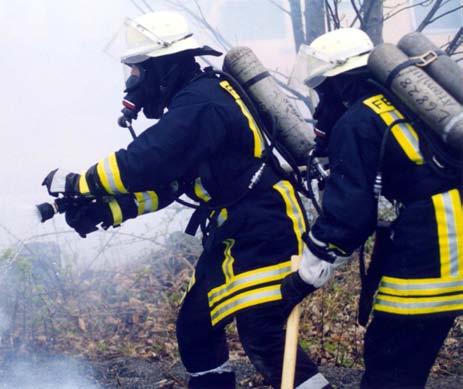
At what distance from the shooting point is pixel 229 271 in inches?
140

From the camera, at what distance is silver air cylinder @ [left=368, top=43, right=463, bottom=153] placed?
2893 mm

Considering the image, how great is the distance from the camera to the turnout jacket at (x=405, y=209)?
3.02m

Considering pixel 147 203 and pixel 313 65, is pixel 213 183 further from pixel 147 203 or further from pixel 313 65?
pixel 313 65

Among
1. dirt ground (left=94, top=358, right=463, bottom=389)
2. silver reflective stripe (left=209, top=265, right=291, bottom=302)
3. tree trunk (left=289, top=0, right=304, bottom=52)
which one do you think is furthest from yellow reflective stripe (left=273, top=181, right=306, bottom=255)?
tree trunk (left=289, top=0, right=304, bottom=52)

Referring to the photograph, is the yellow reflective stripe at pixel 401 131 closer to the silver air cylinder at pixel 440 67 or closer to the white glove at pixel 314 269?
the silver air cylinder at pixel 440 67

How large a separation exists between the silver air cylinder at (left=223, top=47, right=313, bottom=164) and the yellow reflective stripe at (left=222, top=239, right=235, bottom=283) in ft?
1.85

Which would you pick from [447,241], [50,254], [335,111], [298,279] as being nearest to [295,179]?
[335,111]

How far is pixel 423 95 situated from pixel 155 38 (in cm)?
143

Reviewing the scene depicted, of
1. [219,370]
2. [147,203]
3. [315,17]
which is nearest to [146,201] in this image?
[147,203]

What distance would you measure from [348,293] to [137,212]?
2.60m

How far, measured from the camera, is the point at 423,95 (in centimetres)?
296

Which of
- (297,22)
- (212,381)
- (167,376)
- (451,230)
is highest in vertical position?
A: (297,22)

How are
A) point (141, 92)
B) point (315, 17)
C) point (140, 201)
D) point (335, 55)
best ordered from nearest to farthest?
point (335, 55) < point (141, 92) < point (140, 201) < point (315, 17)

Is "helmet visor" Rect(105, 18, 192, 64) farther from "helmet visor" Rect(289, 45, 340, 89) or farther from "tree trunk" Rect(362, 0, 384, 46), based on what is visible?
"tree trunk" Rect(362, 0, 384, 46)
